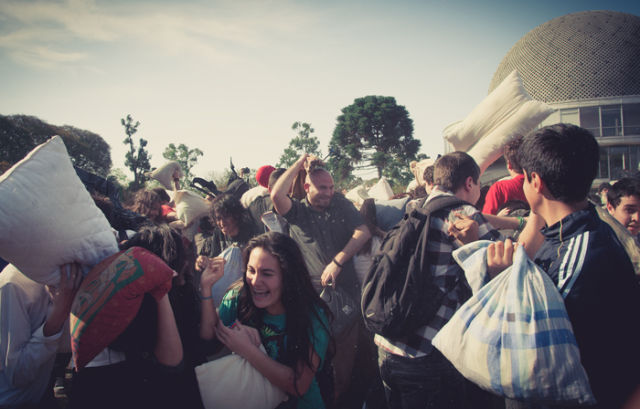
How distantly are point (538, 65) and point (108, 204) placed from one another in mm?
39200

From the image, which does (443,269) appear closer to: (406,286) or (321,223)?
(406,286)

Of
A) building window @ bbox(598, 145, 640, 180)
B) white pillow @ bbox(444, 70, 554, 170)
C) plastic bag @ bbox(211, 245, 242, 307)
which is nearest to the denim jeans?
plastic bag @ bbox(211, 245, 242, 307)

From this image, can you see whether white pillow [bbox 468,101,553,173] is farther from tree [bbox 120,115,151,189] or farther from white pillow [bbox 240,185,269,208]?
tree [bbox 120,115,151,189]

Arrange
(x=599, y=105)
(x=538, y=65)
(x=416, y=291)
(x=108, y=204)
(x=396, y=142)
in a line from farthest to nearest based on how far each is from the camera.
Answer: (x=396, y=142), (x=538, y=65), (x=599, y=105), (x=108, y=204), (x=416, y=291)

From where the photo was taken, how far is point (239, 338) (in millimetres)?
1587

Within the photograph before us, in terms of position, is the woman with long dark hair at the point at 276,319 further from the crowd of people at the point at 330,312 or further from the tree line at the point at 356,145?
the tree line at the point at 356,145

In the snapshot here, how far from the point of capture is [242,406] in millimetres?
1496

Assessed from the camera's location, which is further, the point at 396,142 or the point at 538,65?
the point at 396,142

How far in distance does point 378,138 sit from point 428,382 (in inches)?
1424

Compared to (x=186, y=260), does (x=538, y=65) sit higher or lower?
higher

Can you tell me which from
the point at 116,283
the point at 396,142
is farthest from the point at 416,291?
the point at 396,142

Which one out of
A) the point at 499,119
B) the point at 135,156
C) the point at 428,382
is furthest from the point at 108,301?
the point at 135,156

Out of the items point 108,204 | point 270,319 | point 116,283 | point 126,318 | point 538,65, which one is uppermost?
point 538,65

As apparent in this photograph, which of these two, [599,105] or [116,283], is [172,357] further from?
[599,105]
